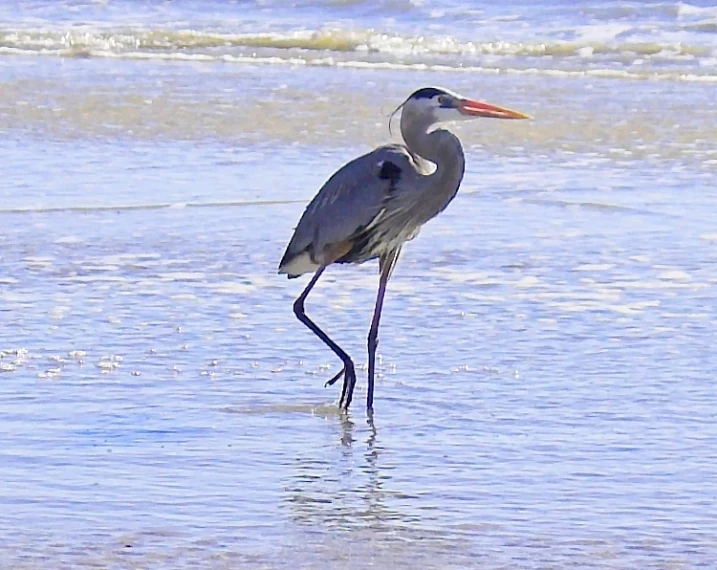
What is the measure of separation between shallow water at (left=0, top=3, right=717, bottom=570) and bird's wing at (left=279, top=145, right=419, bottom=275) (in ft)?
1.37

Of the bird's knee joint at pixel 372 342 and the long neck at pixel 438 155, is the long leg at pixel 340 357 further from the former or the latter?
the long neck at pixel 438 155

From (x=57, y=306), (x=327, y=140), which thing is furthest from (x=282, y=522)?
(x=327, y=140)

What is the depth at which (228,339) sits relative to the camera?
20.6 feet

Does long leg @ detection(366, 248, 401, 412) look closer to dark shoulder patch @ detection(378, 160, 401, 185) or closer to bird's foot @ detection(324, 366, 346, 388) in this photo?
bird's foot @ detection(324, 366, 346, 388)

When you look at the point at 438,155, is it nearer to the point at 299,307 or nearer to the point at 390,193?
the point at 390,193

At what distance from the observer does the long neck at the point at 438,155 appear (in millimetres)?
5855

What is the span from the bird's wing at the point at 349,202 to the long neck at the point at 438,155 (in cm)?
7

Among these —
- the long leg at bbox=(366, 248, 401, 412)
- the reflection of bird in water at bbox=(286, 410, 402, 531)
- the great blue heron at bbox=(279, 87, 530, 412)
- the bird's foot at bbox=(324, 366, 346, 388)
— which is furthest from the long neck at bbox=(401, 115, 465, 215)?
the reflection of bird in water at bbox=(286, 410, 402, 531)

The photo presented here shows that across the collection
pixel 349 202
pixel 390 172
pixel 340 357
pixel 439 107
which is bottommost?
pixel 340 357

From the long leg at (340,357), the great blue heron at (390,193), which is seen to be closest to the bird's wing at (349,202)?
the great blue heron at (390,193)

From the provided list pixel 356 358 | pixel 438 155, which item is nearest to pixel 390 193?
pixel 438 155

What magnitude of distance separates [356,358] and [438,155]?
0.82m

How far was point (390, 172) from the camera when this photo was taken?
234 inches

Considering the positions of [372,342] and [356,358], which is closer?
[372,342]
